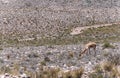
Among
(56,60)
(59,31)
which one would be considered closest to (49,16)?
(59,31)

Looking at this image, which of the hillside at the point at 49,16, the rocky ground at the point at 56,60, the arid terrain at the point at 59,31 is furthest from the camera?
the hillside at the point at 49,16

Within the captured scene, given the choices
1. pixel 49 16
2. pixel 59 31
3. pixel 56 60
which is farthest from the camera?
pixel 49 16

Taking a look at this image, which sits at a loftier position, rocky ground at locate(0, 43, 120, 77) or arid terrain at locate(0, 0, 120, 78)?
rocky ground at locate(0, 43, 120, 77)

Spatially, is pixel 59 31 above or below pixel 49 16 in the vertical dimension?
above

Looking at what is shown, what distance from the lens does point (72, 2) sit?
3381 inches

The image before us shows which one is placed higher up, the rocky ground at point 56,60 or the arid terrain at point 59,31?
the rocky ground at point 56,60

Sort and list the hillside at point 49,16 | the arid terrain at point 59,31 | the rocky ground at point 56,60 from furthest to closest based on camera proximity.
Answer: the hillside at point 49,16, the arid terrain at point 59,31, the rocky ground at point 56,60

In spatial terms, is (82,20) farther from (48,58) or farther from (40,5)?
(48,58)

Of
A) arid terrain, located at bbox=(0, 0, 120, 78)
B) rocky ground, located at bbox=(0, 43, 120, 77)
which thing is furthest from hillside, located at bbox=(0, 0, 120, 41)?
rocky ground, located at bbox=(0, 43, 120, 77)

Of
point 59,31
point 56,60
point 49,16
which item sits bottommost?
point 49,16

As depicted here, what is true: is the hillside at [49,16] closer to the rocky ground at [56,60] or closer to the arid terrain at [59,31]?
the arid terrain at [59,31]

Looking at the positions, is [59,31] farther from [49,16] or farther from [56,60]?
[56,60]

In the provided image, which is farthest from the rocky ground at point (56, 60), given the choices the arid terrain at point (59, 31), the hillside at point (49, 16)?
the hillside at point (49, 16)

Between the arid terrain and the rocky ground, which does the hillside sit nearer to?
the arid terrain
